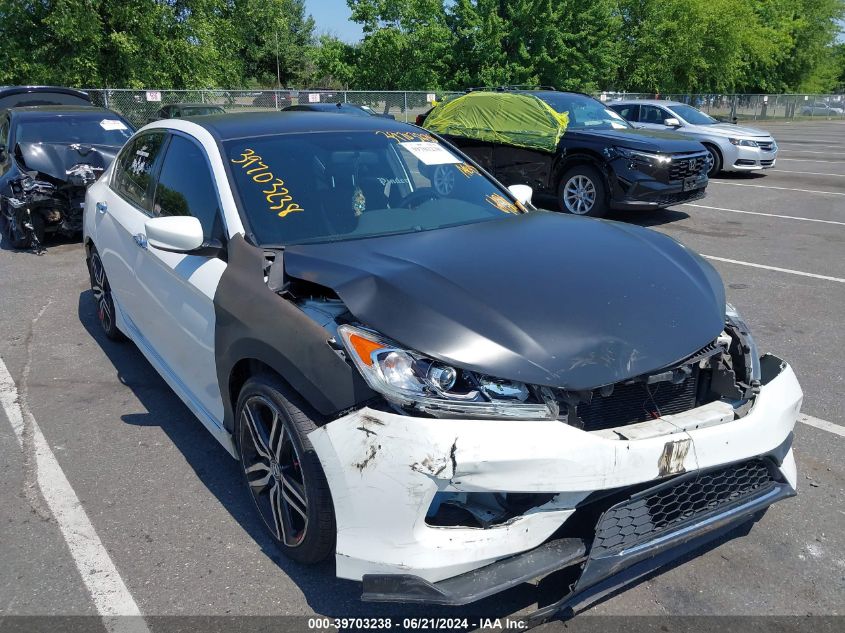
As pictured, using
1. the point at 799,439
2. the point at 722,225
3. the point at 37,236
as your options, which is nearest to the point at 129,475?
the point at 799,439

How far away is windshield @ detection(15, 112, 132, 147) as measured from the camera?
8.98m

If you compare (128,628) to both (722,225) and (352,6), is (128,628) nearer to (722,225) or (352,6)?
(722,225)

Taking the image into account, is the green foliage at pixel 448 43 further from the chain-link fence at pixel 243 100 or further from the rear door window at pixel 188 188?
the rear door window at pixel 188 188

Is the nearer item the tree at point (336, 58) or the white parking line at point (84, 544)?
the white parking line at point (84, 544)

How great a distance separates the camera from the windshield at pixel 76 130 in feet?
29.5

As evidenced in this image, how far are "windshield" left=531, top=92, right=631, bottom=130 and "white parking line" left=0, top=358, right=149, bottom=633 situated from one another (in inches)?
337

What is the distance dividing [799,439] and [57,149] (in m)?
8.63

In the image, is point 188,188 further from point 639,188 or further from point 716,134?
point 716,134

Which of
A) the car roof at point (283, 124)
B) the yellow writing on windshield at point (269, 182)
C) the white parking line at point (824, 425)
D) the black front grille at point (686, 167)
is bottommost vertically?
the white parking line at point (824, 425)

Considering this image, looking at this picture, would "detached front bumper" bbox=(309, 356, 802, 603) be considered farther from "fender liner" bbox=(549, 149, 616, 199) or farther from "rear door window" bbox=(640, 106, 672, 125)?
"rear door window" bbox=(640, 106, 672, 125)

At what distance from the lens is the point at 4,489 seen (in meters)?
3.54

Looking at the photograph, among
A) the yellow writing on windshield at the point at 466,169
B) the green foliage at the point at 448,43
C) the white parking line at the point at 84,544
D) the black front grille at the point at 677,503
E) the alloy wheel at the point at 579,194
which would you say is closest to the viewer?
the black front grille at the point at 677,503

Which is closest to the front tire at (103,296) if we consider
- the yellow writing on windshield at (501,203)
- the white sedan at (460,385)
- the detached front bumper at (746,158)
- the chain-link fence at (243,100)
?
the white sedan at (460,385)

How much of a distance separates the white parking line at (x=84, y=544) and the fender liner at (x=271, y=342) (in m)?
0.76
